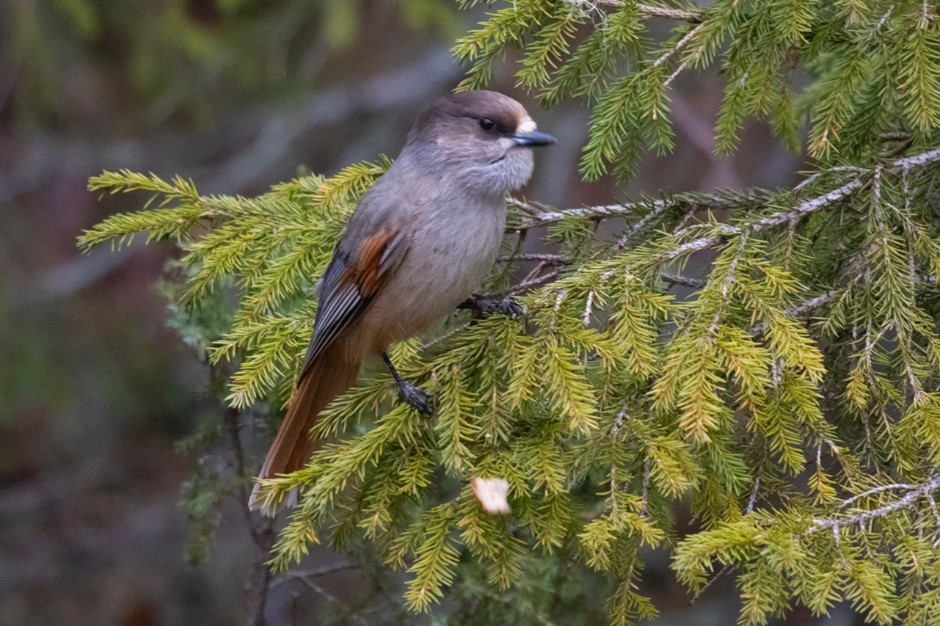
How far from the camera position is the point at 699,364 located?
240 cm

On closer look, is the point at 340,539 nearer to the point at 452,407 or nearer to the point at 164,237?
the point at 452,407

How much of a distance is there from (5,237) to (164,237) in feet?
12.8

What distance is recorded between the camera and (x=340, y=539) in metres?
2.73

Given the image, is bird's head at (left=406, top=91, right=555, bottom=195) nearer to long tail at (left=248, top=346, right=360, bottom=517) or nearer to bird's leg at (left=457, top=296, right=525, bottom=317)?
bird's leg at (left=457, top=296, right=525, bottom=317)

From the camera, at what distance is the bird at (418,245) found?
10.6 ft

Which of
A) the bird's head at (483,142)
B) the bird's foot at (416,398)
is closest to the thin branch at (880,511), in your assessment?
the bird's foot at (416,398)

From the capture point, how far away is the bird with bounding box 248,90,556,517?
3.24 metres

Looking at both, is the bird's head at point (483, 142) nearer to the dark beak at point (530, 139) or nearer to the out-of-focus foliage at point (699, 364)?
the dark beak at point (530, 139)

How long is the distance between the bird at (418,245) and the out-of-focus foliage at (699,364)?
0.43 feet

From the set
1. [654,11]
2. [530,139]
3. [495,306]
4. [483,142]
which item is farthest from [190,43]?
[654,11]

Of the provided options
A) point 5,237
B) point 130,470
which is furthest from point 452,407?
point 130,470

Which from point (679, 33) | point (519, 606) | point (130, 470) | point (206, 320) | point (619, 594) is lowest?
point (130, 470)

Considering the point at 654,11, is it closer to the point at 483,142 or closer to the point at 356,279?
the point at 483,142

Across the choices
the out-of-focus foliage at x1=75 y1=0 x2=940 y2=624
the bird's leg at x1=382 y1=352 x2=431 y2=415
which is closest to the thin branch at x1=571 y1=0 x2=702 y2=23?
the out-of-focus foliage at x1=75 y1=0 x2=940 y2=624
